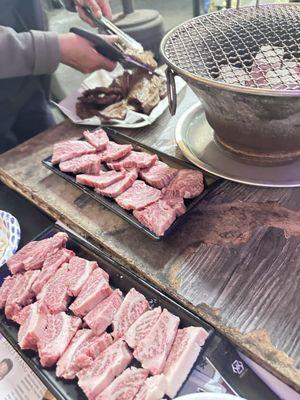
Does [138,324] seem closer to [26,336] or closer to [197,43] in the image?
[26,336]

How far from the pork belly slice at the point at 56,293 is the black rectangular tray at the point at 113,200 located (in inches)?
14.1

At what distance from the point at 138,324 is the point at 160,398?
282mm

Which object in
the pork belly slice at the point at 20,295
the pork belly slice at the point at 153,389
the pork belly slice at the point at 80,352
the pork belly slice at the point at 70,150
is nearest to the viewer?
the pork belly slice at the point at 153,389

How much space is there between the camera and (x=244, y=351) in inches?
50.0

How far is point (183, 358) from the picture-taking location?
1290 mm

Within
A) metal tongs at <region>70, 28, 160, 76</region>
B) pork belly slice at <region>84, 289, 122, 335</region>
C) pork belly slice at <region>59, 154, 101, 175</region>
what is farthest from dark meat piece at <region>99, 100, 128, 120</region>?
pork belly slice at <region>84, 289, 122, 335</region>

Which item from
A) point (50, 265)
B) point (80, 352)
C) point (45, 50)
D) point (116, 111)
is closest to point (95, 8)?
point (45, 50)

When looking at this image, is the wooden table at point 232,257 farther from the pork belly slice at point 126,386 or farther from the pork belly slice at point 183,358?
the pork belly slice at point 126,386

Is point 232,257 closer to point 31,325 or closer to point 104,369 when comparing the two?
point 104,369

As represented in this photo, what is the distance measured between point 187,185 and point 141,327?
2.15ft

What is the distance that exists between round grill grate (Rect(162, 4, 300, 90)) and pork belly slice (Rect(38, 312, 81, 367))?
114cm

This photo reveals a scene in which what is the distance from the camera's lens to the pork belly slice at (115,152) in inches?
80.0

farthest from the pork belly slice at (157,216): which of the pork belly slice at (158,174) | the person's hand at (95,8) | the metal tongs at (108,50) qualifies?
the person's hand at (95,8)

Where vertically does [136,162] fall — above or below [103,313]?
above
